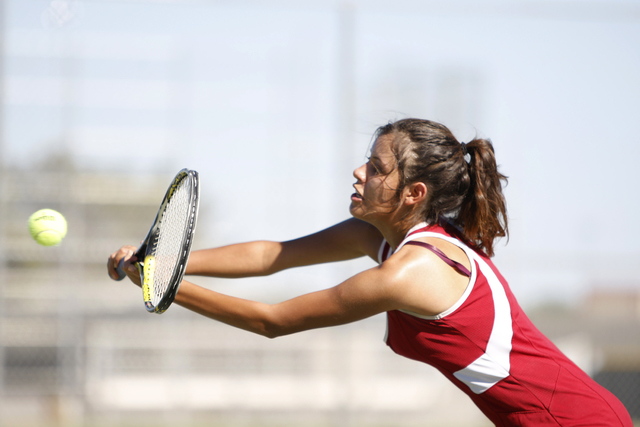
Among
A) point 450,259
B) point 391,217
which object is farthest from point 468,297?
point 391,217

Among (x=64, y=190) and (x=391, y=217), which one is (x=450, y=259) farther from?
(x=64, y=190)

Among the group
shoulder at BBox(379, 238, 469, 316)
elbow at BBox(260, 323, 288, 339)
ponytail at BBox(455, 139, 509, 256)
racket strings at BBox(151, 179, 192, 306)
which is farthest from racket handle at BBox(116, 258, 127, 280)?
ponytail at BBox(455, 139, 509, 256)

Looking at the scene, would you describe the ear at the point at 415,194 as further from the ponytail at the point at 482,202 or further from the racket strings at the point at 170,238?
the racket strings at the point at 170,238

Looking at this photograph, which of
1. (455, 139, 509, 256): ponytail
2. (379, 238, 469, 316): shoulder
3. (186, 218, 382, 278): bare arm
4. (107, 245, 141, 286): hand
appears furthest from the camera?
(186, 218, 382, 278): bare arm

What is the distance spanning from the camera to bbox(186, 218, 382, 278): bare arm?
92.6 inches

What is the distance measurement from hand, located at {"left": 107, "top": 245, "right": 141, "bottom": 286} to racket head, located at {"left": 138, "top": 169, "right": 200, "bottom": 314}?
2cm

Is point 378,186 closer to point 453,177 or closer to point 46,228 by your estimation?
point 453,177

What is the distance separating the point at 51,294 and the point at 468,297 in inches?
202

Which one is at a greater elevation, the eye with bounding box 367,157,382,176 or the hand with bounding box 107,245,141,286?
the eye with bounding box 367,157,382,176

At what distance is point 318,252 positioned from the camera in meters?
2.40

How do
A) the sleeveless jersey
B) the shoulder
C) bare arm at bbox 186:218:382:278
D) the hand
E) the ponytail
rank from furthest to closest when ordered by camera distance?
1. bare arm at bbox 186:218:382:278
2. the hand
3. the ponytail
4. the sleeveless jersey
5. the shoulder

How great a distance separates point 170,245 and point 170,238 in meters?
0.04

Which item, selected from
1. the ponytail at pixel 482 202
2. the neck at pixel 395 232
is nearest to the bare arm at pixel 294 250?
the neck at pixel 395 232

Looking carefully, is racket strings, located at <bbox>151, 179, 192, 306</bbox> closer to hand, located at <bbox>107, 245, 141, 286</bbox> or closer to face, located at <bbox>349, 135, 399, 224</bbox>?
hand, located at <bbox>107, 245, 141, 286</bbox>
